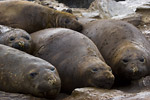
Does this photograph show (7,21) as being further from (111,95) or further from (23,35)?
(111,95)

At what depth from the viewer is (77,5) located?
62.1ft

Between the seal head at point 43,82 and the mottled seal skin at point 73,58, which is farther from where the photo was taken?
the mottled seal skin at point 73,58

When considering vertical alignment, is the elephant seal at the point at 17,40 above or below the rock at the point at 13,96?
above

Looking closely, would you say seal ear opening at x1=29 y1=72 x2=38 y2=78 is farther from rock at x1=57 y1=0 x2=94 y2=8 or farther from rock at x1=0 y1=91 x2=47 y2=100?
rock at x1=57 y1=0 x2=94 y2=8

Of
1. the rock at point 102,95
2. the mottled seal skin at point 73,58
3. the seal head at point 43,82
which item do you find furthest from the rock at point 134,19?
the seal head at point 43,82

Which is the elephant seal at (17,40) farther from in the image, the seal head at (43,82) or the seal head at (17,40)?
the seal head at (43,82)

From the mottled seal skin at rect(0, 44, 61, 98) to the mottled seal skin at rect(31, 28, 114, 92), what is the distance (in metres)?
Result: 0.73

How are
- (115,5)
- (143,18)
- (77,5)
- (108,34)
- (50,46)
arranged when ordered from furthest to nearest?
(77,5) < (115,5) < (143,18) < (108,34) < (50,46)

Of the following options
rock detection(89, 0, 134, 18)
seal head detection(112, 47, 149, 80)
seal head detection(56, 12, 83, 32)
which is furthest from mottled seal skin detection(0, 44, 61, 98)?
rock detection(89, 0, 134, 18)

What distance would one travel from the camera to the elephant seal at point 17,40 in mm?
6180

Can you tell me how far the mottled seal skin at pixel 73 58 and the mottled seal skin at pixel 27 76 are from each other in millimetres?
729

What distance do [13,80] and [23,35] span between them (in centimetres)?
151

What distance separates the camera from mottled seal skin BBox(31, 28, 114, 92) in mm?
5586

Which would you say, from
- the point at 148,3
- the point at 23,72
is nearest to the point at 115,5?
the point at 148,3
